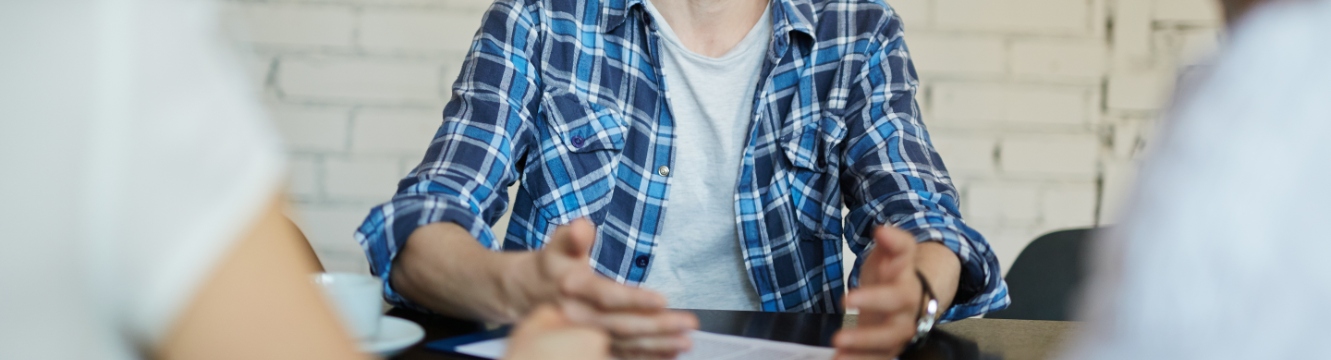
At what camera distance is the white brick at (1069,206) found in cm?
177

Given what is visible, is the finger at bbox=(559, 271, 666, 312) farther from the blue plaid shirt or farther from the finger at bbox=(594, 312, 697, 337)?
the blue plaid shirt

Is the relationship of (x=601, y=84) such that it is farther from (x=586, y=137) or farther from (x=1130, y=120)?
(x=1130, y=120)

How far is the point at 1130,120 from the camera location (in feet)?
5.82

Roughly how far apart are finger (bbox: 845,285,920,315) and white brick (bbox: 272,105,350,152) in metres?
1.07

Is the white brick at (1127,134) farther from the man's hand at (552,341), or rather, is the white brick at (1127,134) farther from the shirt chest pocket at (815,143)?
the man's hand at (552,341)

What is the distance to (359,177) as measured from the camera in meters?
1.57

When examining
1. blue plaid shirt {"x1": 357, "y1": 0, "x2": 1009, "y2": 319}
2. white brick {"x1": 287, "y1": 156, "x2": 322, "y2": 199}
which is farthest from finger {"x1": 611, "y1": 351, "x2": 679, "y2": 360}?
white brick {"x1": 287, "y1": 156, "x2": 322, "y2": 199}

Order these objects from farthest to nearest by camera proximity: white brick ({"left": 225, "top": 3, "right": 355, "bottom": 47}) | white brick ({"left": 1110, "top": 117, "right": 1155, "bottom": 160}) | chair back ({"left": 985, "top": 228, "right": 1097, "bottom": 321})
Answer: white brick ({"left": 1110, "top": 117, "right": 1155, "bottom": 160})
white brick ({"left": 225, "top": 3, "right": 355, "bottom": 47})
chair back ({"left": 985, "top": 228, "right": 1097, "bottom": 321})

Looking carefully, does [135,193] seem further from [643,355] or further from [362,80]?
[362,80]

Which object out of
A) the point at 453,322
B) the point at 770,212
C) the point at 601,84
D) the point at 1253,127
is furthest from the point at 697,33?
the point at 1253,127

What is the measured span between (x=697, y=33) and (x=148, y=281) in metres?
1.03

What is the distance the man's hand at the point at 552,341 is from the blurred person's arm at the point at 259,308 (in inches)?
5.6

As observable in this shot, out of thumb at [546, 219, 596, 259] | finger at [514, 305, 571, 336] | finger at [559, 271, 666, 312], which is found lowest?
finger at [559, 271, 666, 312]

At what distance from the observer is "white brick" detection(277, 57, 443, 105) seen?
154 centimetres
